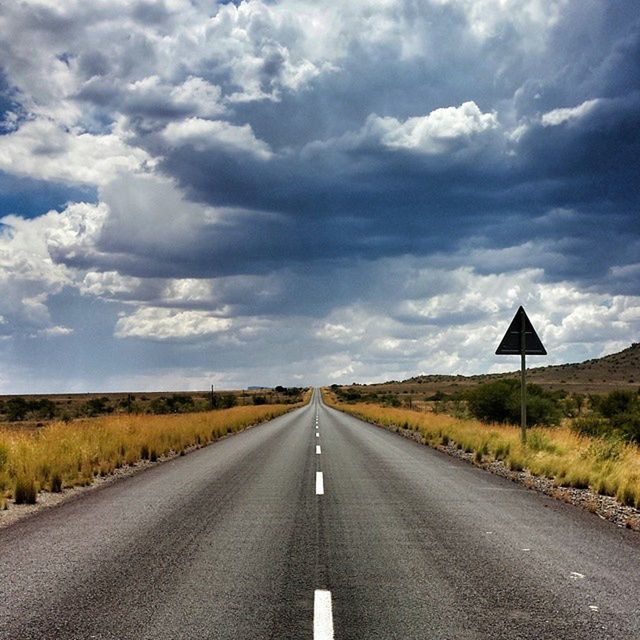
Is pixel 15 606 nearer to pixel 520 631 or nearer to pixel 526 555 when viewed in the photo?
pixel 520 631

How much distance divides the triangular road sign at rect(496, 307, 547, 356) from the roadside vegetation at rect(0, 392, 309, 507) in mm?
10596

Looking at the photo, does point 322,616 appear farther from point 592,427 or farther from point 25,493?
point 592,427

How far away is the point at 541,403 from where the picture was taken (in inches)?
1244

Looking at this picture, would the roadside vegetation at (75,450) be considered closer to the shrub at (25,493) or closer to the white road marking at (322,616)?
the shrub at (25,493)

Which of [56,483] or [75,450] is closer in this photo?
[56,483]

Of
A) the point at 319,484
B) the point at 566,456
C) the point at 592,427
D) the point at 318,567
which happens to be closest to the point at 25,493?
the point at 319,484

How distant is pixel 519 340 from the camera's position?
1688 cm

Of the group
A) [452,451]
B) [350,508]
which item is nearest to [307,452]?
[452,451]

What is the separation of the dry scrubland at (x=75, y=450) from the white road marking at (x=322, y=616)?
7.05 meters

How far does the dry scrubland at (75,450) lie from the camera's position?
1149cm

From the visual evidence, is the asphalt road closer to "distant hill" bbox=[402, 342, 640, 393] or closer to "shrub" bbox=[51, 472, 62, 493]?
"shrub" bbox=[51, 472, 62, 493]

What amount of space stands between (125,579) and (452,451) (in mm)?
15482

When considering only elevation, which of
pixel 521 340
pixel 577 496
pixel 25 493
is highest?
pixel 521 340

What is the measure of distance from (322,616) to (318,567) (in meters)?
1.40
